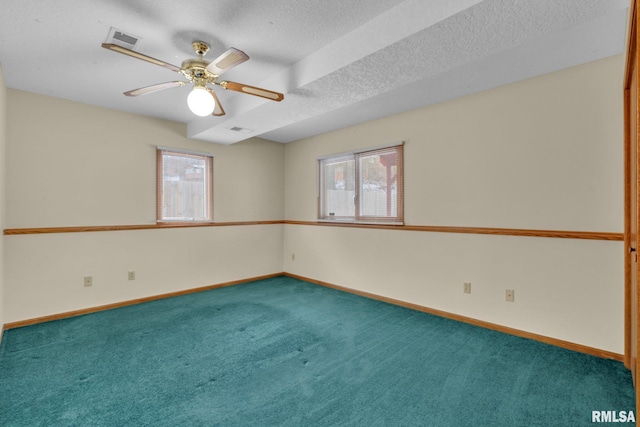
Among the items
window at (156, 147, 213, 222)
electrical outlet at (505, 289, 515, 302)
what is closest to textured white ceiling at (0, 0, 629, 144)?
window at (156, 147, 213, 222)

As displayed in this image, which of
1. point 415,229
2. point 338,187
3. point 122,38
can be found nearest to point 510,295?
point 415,229

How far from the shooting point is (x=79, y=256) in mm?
3453

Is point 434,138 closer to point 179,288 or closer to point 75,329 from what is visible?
point 179,288

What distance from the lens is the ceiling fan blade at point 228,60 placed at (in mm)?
1825

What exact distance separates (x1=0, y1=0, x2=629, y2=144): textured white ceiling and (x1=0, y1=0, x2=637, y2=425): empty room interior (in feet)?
0.06

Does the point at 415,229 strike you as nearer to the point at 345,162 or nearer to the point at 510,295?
the point at 510,295

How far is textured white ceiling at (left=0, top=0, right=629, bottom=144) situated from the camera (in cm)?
175

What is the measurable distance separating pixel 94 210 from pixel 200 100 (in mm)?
2360

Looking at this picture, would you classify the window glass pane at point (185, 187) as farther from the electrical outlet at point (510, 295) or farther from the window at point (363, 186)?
the electrical outlet at point (510, 295)

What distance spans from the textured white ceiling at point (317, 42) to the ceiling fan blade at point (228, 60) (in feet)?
0.94

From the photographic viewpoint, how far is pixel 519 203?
Answer: 2898 mm

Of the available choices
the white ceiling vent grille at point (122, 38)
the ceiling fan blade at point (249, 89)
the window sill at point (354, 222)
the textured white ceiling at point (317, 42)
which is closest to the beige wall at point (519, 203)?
the window sill at point (354, 222)

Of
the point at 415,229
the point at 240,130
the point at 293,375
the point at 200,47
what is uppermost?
the point at 200,47

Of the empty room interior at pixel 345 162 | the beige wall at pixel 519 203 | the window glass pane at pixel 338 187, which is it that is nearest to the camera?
the empty room interior at pixel 345 162
